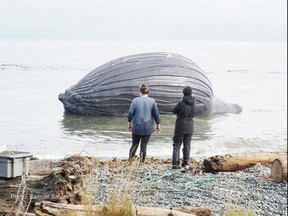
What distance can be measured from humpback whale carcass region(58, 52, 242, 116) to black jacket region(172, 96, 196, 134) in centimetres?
527

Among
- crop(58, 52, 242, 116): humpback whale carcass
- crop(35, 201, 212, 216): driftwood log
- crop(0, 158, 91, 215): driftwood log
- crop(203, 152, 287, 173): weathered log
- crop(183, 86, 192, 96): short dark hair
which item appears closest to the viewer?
crop(35, 201, 212, 216): driftwood log

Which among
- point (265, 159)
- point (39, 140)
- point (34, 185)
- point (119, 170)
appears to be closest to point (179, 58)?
point (39, 140)

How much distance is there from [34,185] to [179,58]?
10.4 m

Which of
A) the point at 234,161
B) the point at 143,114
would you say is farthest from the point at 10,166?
the point at 234,161

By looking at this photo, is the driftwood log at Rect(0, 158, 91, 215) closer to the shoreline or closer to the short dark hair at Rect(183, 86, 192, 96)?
the shoreline

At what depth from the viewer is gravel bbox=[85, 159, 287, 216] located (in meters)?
7.88

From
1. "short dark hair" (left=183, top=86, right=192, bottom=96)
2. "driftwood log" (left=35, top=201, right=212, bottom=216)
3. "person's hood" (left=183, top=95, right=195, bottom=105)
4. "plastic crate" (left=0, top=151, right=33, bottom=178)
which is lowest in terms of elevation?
"driftwood log" (left=35, top=201, right=212, bottom=216)

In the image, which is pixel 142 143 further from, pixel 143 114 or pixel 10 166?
pixel 10 166

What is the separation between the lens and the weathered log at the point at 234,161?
1031 centimetres

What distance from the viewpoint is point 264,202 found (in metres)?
8.59

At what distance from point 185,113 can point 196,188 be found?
203 centimetres

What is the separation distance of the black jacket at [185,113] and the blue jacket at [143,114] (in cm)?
39

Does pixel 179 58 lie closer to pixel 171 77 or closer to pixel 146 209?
pixel 171 77

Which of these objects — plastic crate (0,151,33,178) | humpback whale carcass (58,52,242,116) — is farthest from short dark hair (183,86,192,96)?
humpback whale carcass (58,52,242,116)
